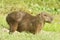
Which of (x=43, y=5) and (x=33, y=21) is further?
(x=43, y=5)

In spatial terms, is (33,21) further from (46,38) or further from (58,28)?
(58,28)

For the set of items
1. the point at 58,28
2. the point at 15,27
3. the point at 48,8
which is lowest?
the point at 48,8

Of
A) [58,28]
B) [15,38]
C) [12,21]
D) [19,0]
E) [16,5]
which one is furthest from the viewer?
[19,0]

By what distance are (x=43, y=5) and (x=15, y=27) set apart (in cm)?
1294

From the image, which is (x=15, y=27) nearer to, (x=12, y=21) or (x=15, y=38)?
(x=12, y=21)

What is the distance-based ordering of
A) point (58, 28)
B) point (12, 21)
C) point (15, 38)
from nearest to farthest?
point (15, 38), point (12, 21), point (58, 28)

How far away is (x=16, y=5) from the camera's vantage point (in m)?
21.8

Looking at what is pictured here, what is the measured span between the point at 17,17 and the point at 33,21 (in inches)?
24.8

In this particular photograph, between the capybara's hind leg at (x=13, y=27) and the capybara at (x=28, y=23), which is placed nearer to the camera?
the capybara's hind leg at (x=13, y=27)

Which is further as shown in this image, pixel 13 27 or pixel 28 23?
pixel 28 23

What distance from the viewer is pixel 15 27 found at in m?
10.2

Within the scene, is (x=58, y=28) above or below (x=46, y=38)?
below

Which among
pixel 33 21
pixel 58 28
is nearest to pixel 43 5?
pixel 58 28

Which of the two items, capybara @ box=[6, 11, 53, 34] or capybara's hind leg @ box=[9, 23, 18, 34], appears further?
capybara @ box=[6, 11, 53, 34]
